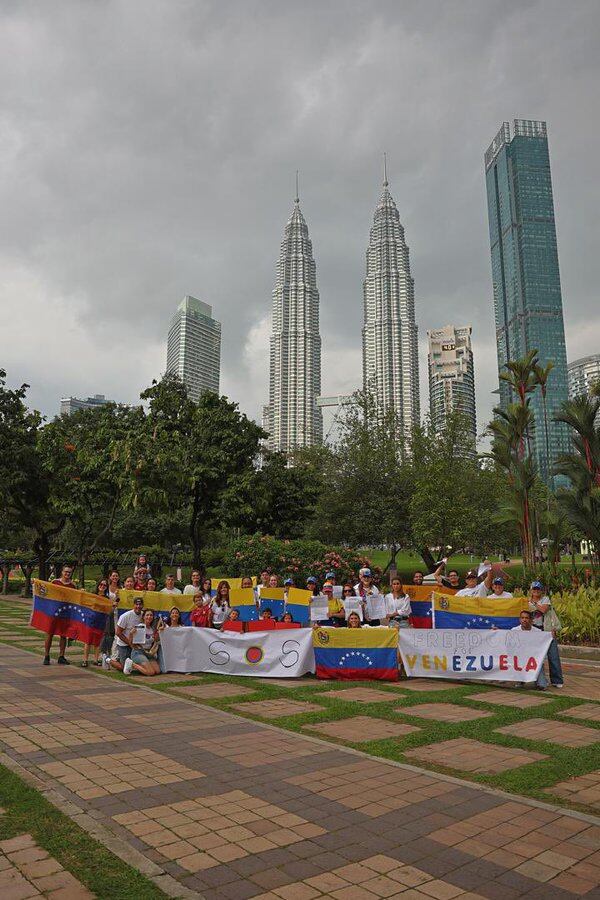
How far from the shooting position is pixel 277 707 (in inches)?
348

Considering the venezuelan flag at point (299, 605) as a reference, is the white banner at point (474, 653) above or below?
below

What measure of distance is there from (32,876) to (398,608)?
9.34 meters

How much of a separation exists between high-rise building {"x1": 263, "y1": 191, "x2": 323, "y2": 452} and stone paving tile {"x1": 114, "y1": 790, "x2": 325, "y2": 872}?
115 meters

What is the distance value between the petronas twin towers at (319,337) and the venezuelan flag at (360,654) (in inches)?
4274

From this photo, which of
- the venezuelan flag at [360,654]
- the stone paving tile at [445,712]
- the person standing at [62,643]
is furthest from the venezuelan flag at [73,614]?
the stone paving tile at [445,712]

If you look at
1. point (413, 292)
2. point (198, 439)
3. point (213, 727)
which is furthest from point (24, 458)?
point (413, 292)

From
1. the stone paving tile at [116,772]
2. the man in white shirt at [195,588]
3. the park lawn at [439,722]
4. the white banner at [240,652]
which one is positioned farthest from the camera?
the man in white shirt at [195,588]

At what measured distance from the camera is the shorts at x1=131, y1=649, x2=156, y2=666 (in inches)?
448

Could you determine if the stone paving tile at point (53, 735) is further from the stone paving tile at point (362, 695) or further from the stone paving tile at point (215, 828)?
the stone paving tile at point (362, 695)

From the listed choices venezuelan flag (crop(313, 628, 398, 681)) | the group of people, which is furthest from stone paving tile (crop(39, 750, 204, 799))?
the group of people

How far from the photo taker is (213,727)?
7664 mm

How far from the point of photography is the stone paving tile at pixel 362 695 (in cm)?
923

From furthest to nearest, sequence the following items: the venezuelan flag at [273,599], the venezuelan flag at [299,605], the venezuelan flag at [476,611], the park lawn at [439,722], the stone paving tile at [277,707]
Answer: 1. the venezuelan flag at [273,599]
2. the venezuelan flag at [299,605]
3. the venezuelan flag at [476,611]
4. the stone paving tile at [277,707]
5. the park lawn at [439,722]

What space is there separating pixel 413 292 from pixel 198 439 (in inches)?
4926
